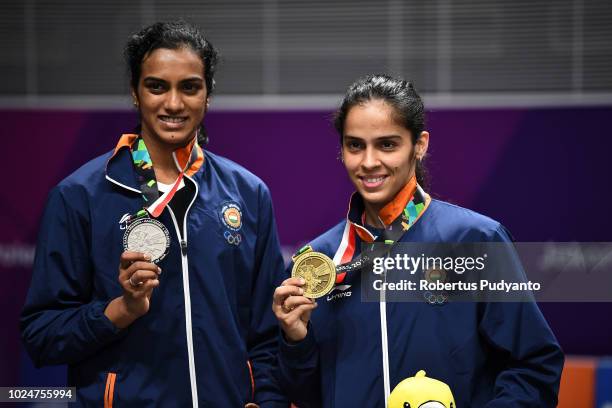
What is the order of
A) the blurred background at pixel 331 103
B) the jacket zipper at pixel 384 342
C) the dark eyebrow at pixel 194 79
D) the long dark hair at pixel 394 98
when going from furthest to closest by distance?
1. the blurred background at pixel 331 103
2. the dark eyebrow at pixel 194 79
3. the long dark hair at pixel 394 98
4. the jacket zipper at pixel 384 342

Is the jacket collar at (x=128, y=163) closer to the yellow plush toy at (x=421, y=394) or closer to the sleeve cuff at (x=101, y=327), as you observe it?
the sleeve cuff at (x=101, y=327)

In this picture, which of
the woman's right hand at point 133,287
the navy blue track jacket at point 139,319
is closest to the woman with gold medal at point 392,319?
the navy blue track jacket at point 139,319

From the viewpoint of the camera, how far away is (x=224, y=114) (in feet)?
12.9

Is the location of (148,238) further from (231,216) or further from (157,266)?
(231,216)

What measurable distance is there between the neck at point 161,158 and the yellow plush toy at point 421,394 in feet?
2.57

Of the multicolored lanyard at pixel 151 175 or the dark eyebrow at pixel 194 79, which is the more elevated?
the dark eyebrow at pixel 194 79

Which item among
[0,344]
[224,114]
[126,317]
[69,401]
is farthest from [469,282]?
Answer: [0,344]

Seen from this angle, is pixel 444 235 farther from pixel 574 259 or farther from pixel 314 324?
pixel 574 259

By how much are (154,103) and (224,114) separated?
178cm

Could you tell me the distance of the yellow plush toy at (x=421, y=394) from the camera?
73.1 inches

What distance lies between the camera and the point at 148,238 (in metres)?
2.07

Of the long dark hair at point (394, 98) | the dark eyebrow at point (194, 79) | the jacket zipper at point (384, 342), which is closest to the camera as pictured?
the jacket zipper at point (384, 342)

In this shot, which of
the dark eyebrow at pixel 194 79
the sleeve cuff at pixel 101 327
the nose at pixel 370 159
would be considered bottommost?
the sleeve cuff at pixel 101 327

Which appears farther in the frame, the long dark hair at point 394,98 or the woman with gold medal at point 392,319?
the long dark hair at point 394,98
